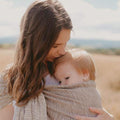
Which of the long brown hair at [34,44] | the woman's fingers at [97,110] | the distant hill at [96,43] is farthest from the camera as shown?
the distant hill at [96,43]

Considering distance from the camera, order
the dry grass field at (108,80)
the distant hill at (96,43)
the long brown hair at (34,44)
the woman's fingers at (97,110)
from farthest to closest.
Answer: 1. the distant hill at (96,43)
2. the dry grass field at (108,80)
3. the woman's fingers at (97,110)
4. the long brown hair at (34,44)

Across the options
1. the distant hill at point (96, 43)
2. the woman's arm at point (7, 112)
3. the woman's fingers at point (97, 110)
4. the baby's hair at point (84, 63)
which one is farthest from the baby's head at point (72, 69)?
the distant hill at point (96, 43)

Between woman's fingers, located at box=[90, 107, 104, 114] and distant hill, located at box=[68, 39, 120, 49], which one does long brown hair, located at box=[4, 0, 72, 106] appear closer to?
A: woman's fingers, located at box=[90, 107, 104, 114]

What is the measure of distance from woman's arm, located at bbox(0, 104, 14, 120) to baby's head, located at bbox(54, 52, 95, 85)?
0.45 m

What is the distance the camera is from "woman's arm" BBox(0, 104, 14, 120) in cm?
212

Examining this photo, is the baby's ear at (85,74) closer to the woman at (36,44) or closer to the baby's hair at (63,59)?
the baby's hair at (63,59)

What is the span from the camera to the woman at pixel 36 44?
2.04 metres

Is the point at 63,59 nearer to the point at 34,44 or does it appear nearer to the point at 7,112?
the point at 34,44

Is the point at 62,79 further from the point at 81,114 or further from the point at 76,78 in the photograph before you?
the point at 81,114

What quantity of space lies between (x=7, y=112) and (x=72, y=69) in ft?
2.04

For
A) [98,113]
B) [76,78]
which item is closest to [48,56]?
[76,78]

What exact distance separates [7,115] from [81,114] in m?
0.58

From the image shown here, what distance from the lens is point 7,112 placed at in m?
2.16

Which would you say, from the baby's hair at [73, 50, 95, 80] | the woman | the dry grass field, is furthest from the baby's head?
the dry grass field
